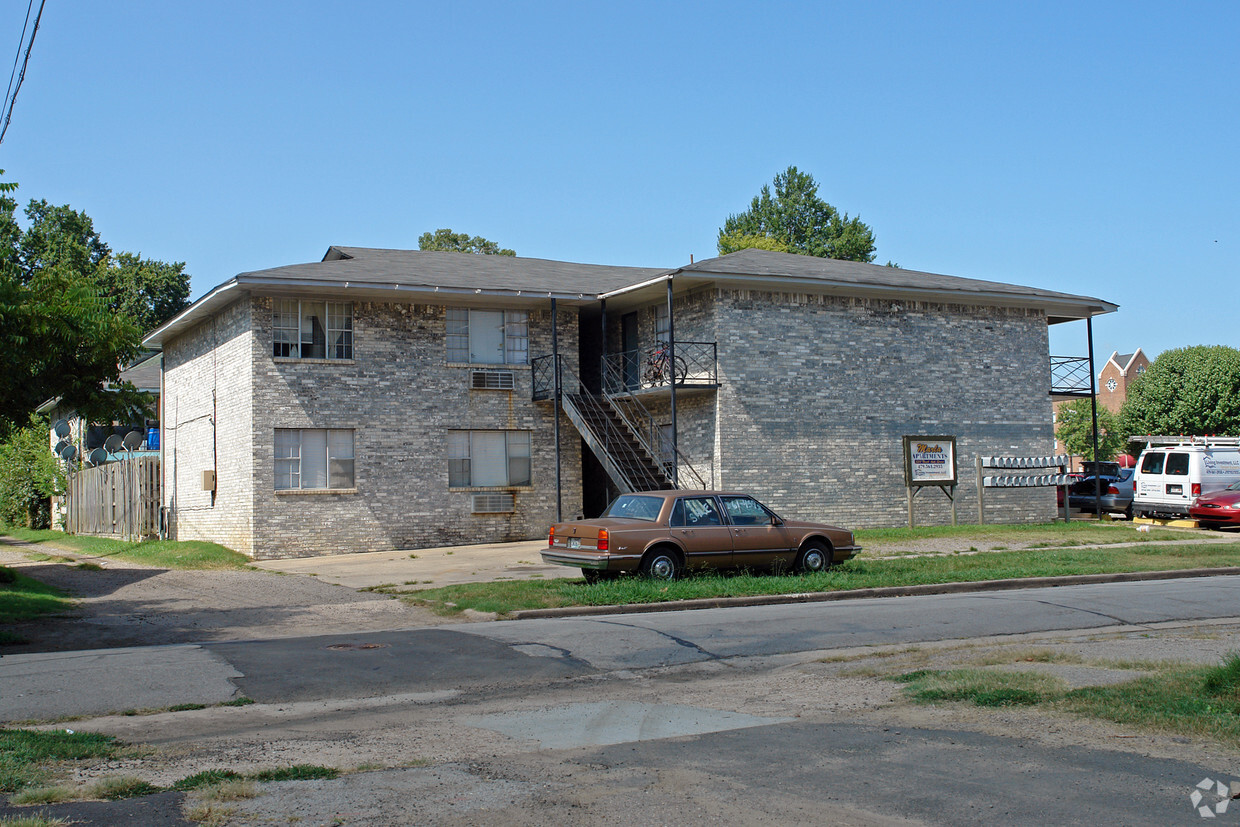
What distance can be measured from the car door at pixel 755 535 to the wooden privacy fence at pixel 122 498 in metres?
18.4

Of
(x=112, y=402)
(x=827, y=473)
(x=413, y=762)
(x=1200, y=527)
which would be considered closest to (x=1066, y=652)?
(x=413, y=762)

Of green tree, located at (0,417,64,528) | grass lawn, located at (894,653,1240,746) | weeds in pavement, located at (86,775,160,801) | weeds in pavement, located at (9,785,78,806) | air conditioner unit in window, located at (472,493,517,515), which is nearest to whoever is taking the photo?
weeds in pavement, located at (9,785,78,806)

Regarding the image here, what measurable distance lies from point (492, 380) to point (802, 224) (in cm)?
4537

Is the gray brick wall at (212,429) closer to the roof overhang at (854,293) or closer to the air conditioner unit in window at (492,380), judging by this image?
the air conditioner unit in window at (492,380)

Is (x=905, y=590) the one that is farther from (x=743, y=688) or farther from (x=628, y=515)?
(x=743, y=688)

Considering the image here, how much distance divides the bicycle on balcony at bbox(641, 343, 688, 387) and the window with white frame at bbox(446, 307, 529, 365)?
3.31m

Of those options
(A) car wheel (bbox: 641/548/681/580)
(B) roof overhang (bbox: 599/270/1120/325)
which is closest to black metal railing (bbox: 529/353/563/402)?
(B) roof overhang (bbox: 599/270/1120/325)

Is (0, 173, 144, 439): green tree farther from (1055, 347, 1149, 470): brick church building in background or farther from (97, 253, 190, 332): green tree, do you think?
(1055, 347, 1149, 470): brick church building in background

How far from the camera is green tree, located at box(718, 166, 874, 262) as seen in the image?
65.6 metres

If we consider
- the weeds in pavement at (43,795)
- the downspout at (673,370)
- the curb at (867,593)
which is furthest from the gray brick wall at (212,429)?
the weeds in pavement at (43,795)

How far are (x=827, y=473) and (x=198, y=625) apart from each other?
1585 cm

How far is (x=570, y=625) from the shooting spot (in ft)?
39.9

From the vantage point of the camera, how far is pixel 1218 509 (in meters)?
25.9

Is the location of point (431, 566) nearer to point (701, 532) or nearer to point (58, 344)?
point (701, 532)
